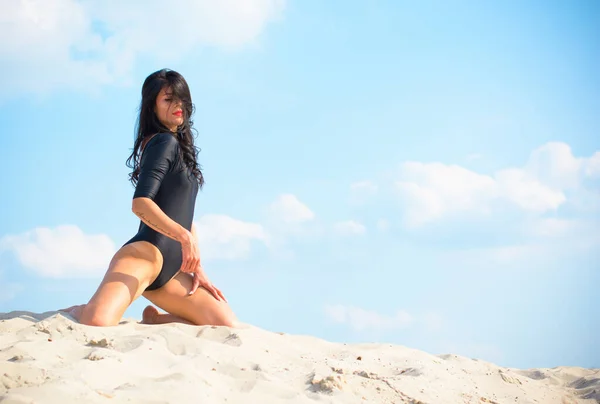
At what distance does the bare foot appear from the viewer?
15.6 feet

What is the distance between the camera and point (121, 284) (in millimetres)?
4168

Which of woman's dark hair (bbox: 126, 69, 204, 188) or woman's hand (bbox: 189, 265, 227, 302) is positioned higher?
woman's dark hair (bbox: 126, 69, 204, 188)

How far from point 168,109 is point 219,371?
230 centimetres

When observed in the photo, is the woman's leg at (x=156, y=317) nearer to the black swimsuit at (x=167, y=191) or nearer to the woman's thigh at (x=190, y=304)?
the woman's thigh at (x=190, y=304)

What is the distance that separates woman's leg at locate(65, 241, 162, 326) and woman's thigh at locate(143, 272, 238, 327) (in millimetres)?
225

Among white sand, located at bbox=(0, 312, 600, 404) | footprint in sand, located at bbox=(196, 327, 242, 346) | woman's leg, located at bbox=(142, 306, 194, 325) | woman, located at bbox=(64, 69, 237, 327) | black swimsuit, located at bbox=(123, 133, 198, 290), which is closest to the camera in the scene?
white sand, located at bbox=(0, 312, 600, 404)

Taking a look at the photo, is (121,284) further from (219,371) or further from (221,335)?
(219,371)

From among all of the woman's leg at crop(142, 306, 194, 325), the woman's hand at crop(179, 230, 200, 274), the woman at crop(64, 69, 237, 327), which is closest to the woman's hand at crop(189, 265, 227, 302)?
the woman at crop(64, 69, 237, 327)

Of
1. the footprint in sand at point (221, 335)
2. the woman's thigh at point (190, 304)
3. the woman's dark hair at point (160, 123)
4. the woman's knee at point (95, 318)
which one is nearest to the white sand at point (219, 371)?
the footprint in sand at point (221, 335)

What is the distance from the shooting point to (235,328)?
174 inches

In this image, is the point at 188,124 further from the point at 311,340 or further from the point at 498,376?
the point at 498,376

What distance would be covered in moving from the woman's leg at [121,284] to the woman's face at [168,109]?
1.02 m

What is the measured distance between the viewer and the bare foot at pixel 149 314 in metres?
4.75

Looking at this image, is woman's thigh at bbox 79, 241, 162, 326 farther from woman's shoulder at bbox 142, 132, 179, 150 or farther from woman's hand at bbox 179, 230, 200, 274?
woman's shoulder at bbox 142, 132, 179, 150
